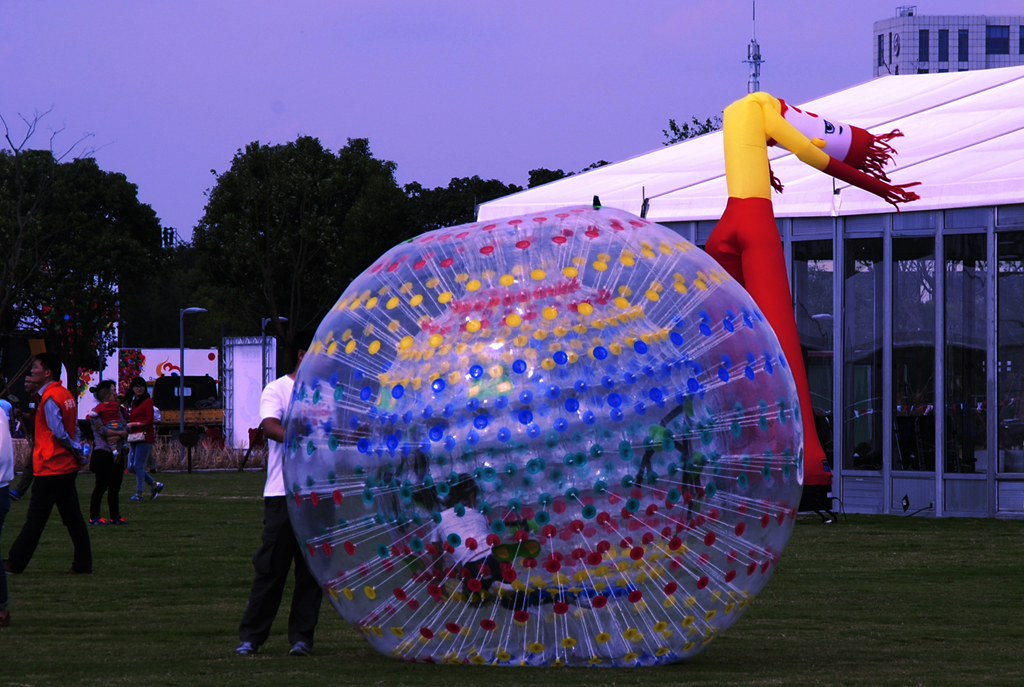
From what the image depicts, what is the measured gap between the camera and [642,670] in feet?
22.8

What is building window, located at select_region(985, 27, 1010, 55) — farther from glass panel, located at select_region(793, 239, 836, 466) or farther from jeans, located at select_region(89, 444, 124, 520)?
jeans, located at select_region(89, 444, 124, 520)

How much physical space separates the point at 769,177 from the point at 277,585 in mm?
8136

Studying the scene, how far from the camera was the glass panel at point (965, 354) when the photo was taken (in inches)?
691

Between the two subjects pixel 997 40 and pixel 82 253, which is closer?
pixel 82 253

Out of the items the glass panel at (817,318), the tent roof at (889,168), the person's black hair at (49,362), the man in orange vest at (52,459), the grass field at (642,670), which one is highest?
the tent roof at (889,168)

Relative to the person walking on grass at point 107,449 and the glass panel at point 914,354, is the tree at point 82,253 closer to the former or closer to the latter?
the person walking on grass at point 107,449

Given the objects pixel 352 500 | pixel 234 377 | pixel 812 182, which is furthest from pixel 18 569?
pixel 234 377

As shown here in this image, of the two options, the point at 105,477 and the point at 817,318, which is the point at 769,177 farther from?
the point at 105,477

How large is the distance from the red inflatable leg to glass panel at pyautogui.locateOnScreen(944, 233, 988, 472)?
13.7 ft

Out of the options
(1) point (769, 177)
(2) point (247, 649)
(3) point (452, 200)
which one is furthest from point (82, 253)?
(2) point (247, 649)

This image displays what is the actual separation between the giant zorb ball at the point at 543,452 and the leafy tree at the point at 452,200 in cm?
4988

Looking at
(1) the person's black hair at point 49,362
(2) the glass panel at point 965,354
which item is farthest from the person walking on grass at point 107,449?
(2) the glass panel at point 965,354

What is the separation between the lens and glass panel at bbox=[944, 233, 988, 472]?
17547mm

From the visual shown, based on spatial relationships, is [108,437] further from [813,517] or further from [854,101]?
[854,101]
